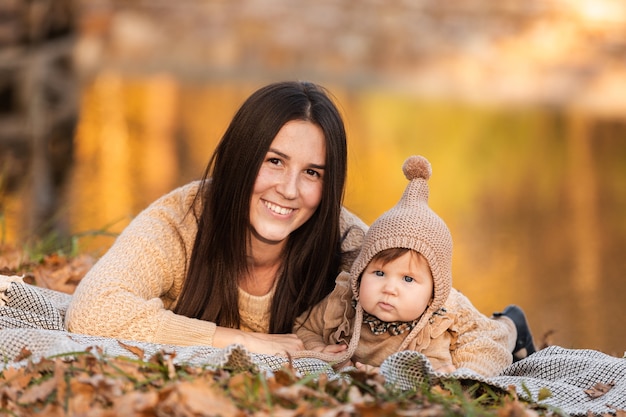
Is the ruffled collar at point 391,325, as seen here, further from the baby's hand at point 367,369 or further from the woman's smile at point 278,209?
the woman's smile at point 278,209

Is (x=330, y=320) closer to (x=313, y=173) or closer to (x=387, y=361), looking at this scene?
(x=313, y=173)

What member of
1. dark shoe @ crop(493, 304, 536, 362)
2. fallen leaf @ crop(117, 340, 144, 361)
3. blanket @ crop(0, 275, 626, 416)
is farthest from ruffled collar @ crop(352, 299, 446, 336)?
fallen leaf @ crop(117, 340, 144, 361)

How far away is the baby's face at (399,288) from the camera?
12.6 ft

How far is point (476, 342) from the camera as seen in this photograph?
404cm

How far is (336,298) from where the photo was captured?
425 centimetres

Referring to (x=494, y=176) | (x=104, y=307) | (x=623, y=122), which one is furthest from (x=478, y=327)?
(x=623, y=122)

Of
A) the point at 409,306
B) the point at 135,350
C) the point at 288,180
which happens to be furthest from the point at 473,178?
the point at 135,350

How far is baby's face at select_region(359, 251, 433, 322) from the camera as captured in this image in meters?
3.85

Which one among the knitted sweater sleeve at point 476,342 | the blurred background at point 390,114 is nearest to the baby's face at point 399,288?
the knitted sweater sleeve at point 476,342

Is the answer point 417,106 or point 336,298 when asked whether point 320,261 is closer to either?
point 336,298

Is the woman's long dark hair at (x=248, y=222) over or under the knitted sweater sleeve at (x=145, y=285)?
over

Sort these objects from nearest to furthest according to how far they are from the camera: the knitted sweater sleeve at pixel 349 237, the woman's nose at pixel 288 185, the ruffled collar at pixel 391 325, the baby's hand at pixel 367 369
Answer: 1. the baby's hand at pixel 367 369
2. the ruffled collar at pixel 391 325
3. the woman's nose at pixel 288 185
4. the knitted sweater sleeve at pixel 349 237

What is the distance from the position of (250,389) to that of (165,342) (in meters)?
0.98

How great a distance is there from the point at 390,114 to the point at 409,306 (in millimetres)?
12891
